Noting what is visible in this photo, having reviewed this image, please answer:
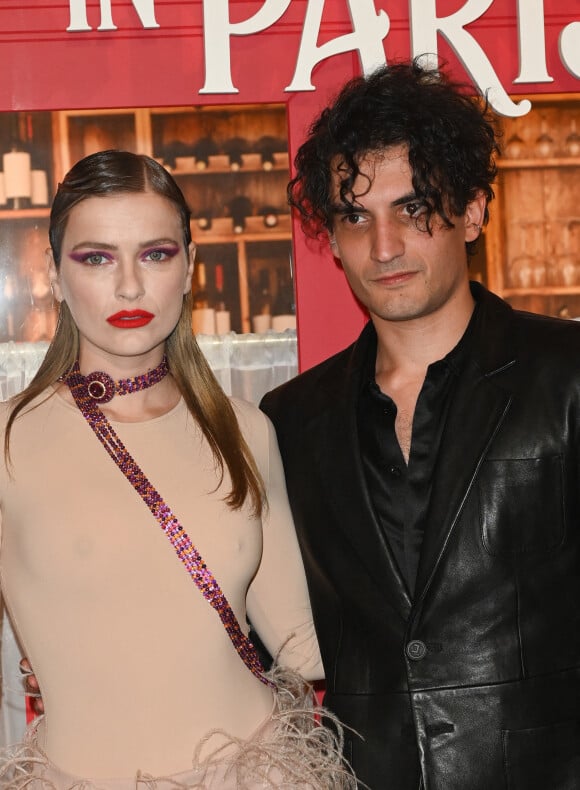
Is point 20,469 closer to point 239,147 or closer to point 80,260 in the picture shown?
point 80,260

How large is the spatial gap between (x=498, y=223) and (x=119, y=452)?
5.78 ft

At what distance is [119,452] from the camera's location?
6.82 ft

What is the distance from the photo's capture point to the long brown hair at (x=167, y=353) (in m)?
2.12

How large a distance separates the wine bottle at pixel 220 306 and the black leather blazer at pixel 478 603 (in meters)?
1.06

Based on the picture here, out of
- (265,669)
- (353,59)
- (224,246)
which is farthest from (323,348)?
(265,669)

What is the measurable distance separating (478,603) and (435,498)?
0.77ft

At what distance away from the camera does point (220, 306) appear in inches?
129

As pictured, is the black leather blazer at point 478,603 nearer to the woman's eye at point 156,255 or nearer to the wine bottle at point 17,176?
the woman's eye at point 156,255

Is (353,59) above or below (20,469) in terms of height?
above

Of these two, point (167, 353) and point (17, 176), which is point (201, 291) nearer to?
point (17, 176)

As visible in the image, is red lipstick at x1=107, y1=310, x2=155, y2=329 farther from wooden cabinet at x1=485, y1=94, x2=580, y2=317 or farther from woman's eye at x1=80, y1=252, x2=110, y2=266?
wooden cabinet at x1=485, y1=94, x2=580, y2=317

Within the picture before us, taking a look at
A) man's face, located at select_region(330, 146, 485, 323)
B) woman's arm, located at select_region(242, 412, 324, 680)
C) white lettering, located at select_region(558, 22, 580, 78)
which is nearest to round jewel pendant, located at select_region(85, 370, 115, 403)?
woman's arm, located at select_region(242, 412, 324, 680)

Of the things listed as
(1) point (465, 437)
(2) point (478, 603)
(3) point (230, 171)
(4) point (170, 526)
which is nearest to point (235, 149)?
(3) point (230, 171)

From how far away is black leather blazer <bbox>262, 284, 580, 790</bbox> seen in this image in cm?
217
